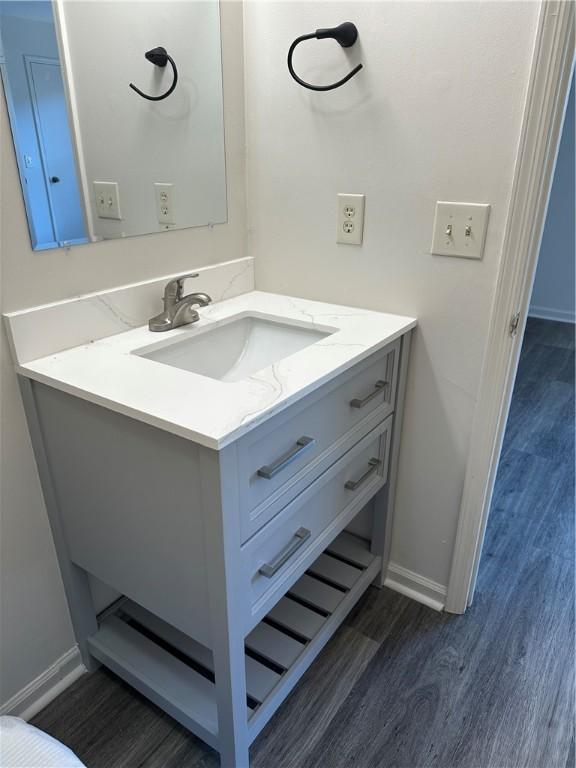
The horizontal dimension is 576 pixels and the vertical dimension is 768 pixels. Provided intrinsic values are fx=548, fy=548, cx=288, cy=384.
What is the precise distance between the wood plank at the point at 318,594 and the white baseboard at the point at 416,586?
0.75ft

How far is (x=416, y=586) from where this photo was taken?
5.52 ft

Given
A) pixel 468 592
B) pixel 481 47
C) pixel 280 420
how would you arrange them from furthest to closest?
1. pixel 468 592
2. pixel 481 47
3. pixel 280 420

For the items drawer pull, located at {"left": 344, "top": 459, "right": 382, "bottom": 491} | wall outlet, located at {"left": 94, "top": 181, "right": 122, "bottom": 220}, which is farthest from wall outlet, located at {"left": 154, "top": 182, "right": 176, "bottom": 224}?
drawer pull, located at {"left": 344, "top": 459, "right": 382, "bottom": 491}

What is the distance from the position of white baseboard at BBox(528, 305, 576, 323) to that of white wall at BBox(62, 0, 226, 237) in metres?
3.39

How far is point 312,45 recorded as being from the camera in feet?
4.27

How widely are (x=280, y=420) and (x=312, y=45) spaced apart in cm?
93

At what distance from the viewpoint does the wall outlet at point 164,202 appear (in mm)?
1343

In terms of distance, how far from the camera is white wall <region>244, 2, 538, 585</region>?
45.3 inches

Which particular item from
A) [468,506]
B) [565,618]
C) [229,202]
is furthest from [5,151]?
[565,618]

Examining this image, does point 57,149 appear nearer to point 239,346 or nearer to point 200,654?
point 239,346

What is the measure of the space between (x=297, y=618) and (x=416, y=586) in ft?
1.38

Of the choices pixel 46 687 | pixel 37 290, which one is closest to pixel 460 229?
pixel 37 290

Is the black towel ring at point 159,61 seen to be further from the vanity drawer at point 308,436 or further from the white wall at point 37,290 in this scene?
the vanity drawer at point 308,436

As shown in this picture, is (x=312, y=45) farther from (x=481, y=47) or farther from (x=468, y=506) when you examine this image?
(x=468, y=506)
